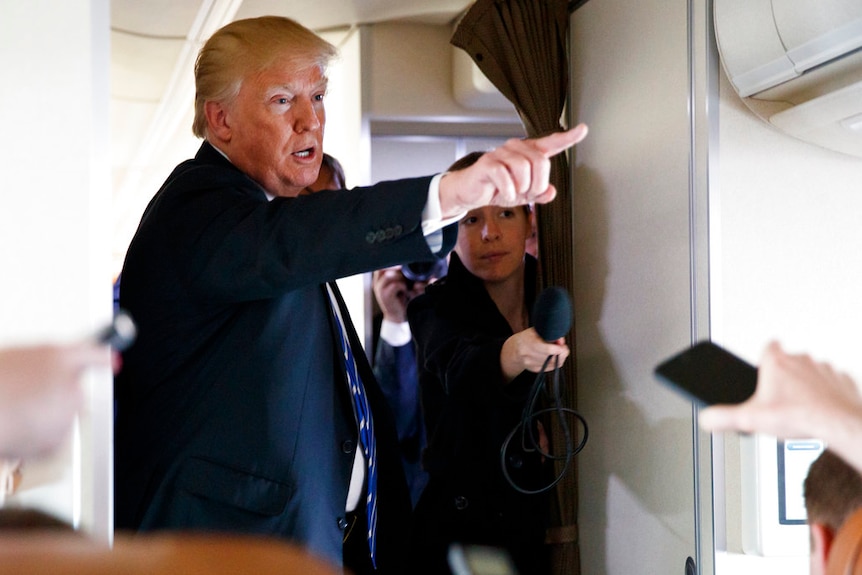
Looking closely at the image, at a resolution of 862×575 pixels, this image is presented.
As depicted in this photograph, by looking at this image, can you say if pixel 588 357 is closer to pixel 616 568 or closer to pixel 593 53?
pixel 616 568

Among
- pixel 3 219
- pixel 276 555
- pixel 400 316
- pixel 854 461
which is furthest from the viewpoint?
pixel 400 316

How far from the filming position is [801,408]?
0.98m

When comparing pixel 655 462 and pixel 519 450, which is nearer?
Result: pixel 655 462

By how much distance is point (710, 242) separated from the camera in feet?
6.88

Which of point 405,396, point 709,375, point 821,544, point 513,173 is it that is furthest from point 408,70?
point 821,544

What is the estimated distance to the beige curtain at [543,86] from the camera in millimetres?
2688

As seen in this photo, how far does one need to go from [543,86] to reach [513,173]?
1.30m

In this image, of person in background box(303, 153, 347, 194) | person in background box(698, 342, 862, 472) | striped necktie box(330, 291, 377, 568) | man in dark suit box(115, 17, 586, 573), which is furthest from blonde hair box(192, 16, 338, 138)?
person in background box(698, 342, 862, 472)

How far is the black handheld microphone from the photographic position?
88.2 inches

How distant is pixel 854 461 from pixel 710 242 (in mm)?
1193

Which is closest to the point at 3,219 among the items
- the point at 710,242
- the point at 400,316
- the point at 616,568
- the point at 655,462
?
the point at 710,242

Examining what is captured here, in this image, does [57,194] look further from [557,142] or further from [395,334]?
[395,334]

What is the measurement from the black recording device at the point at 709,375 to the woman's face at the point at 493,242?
1.56 m

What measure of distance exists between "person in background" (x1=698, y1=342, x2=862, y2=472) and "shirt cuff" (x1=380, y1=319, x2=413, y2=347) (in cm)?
258
